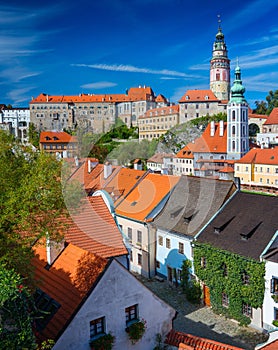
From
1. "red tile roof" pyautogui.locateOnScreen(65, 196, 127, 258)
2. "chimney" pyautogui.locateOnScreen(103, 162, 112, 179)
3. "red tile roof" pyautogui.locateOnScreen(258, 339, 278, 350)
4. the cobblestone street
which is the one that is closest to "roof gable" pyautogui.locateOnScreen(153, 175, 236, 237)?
the cobblestone street

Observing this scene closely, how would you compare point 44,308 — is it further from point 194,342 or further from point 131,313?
point 194,342

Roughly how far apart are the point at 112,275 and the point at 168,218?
13.5 metres

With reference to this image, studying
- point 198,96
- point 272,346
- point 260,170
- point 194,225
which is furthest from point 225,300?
point 198,96

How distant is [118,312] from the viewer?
10609 millimetres

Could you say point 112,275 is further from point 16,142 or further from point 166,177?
point 166,177

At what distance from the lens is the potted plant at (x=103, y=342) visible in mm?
10125

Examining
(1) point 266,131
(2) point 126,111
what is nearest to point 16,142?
(1) point 266,131

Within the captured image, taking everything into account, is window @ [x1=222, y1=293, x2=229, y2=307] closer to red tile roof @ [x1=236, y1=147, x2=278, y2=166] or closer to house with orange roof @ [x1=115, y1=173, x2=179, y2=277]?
house with orange roof @ [x1=115, y1=173, x2=179, y2=277]

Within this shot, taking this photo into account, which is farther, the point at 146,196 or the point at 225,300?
the point at 146,196

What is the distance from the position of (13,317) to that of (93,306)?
2852 millimetres

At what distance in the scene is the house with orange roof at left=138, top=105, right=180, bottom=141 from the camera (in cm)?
10625

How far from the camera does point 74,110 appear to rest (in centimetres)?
12838

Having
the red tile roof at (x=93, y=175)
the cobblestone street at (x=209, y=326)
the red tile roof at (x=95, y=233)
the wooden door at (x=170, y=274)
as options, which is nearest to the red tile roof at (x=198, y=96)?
the red tile roof at (x=93, y=175)

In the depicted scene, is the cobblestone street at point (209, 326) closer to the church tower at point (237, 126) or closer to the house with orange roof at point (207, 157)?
the house with orange roof at point (207, 157)
